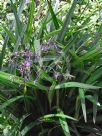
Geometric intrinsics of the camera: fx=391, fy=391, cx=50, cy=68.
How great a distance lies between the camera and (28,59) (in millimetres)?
2184

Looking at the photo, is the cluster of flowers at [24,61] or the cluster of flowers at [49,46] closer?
the cluster of flowers at [24,61]

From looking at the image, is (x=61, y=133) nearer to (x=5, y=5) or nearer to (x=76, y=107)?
(x=76, y=107)

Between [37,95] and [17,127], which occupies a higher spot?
[37,95]

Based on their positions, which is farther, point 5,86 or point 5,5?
point 5,5

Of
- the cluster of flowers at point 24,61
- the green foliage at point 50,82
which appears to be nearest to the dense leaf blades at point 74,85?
the green foliage at point 50,82

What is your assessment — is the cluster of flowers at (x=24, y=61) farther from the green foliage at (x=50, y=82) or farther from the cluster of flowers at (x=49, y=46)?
the cluster of flowers at (x=49, y=46)

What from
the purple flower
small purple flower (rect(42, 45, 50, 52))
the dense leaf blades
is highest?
small purple flower (rect(42, 45, 50, 52))

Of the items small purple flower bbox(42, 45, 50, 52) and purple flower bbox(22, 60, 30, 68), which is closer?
purple flower bbox(22, 60, 30, 68)

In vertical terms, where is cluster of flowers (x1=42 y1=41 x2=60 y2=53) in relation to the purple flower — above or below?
above

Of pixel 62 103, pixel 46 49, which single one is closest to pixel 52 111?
pixel 62 103

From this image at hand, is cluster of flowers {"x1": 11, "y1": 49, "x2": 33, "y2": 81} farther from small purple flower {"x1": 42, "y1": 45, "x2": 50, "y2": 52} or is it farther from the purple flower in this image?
small purple flower {"x1": 42, "y1": 45, "x2": 50, "y2": 52}

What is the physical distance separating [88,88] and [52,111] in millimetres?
351

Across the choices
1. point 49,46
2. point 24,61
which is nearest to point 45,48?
point 49,46

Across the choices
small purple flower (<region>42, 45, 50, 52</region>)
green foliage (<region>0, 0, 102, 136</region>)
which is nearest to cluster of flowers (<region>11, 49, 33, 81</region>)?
green foliage (<region>0, 0, 102, 136</region>)
